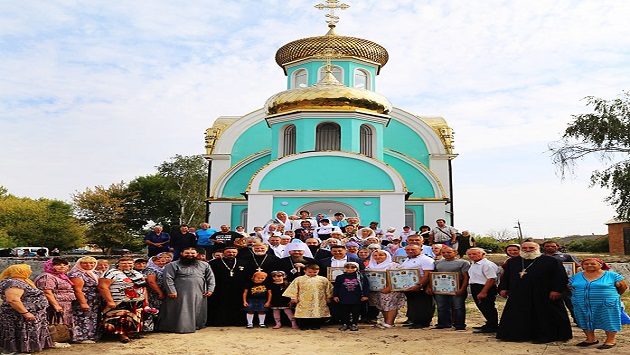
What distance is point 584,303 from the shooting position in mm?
6645

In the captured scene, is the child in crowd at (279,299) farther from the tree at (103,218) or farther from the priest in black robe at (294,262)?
the tree at (103,218)

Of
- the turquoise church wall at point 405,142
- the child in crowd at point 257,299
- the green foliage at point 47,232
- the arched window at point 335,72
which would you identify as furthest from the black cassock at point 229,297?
the green foliage at point 47,232

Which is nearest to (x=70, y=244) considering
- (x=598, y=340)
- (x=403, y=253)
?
(x=403, y=253)

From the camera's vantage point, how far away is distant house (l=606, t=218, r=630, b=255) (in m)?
27.1

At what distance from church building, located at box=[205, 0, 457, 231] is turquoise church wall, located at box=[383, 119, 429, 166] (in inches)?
1.8

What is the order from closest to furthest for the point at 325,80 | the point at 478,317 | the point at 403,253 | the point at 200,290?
the point at 200,290
the point at 478,317
the point at 403,253
the point at 325,80

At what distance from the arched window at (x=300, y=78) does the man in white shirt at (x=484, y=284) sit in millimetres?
19254

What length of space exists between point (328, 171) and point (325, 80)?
4823 mm

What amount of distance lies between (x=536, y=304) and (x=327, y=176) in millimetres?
12240

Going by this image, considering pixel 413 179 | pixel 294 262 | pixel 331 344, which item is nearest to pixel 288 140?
pixel 413 179

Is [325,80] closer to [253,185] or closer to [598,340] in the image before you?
[253,185]

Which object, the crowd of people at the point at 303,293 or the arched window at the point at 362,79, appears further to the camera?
the arched window at the point at 362,79

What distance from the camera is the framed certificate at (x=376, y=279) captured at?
27.0ft


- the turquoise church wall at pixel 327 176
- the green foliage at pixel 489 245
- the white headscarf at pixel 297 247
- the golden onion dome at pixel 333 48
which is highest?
the golden onion dome at pixel 333 48
